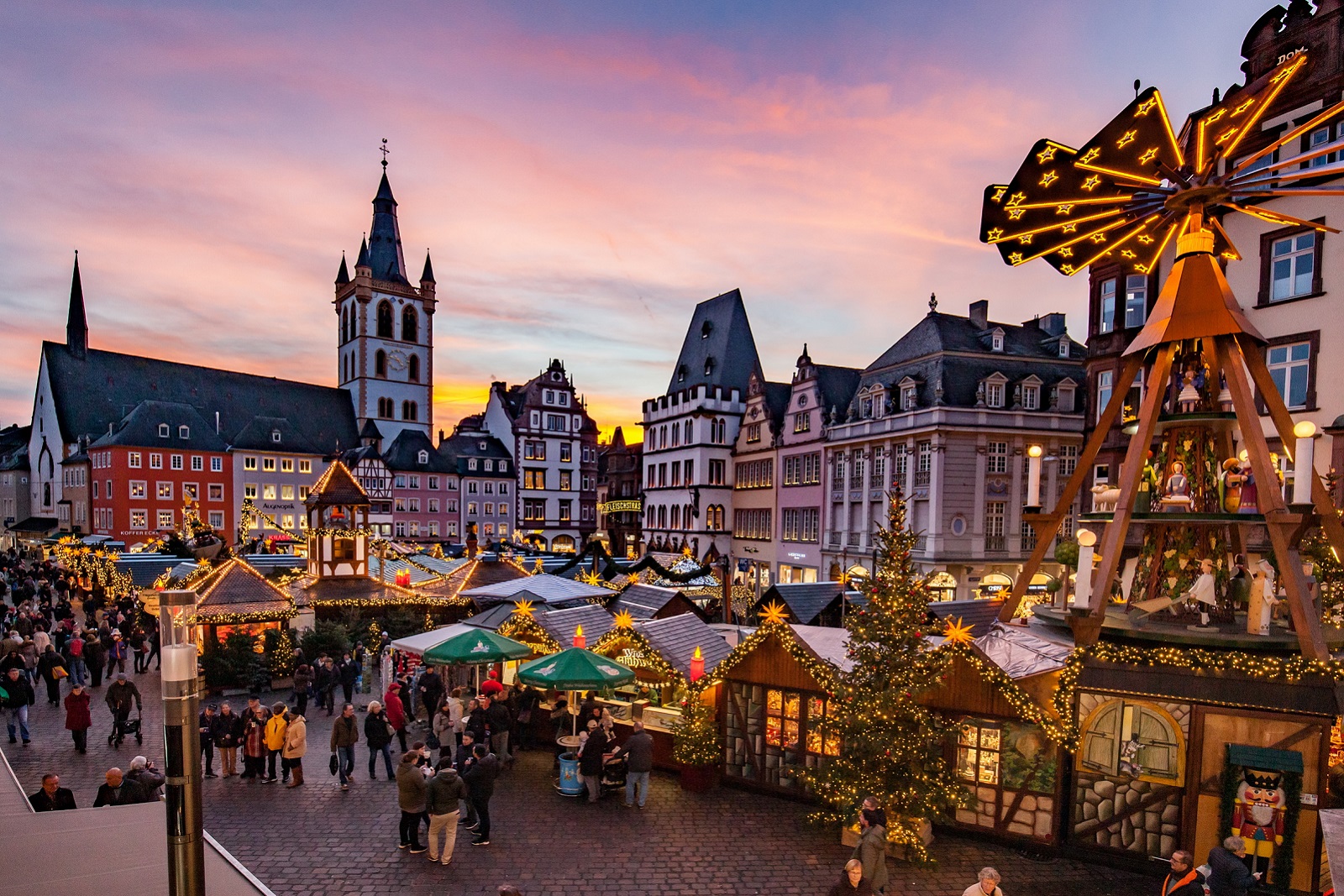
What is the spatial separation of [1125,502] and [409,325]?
81731mm

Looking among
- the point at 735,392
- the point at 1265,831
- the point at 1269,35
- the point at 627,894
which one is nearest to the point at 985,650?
the point at 1265,831

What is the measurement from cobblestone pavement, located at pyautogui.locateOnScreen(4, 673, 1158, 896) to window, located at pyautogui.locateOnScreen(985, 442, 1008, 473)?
24.3m

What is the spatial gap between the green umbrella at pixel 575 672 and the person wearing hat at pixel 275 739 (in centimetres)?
420

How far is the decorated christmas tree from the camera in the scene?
1059cm

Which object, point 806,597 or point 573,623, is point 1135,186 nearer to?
point 573,623

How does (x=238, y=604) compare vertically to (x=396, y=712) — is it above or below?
above

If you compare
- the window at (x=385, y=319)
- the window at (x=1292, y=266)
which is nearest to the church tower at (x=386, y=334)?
the window at (x=385, y=319)

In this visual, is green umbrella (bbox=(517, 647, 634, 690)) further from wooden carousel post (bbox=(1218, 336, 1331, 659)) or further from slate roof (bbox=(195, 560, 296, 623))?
slate roof (bbox=(195, 560, 296, 623))

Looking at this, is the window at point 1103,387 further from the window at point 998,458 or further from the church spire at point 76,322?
the church spire at point 76,322

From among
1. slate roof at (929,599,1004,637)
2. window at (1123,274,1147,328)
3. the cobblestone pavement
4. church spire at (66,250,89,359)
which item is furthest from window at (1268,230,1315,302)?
church spire at (66,250,89,359)

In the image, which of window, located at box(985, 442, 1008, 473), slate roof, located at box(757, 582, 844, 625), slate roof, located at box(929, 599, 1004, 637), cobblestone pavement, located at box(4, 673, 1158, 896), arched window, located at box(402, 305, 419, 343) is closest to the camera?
cobblestone pavement, located at box(4, 673, 1158, 896)

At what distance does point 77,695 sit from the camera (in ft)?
47.0

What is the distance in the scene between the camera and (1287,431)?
10500 millimetres

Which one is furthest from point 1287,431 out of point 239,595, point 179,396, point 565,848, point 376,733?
point 179,396
